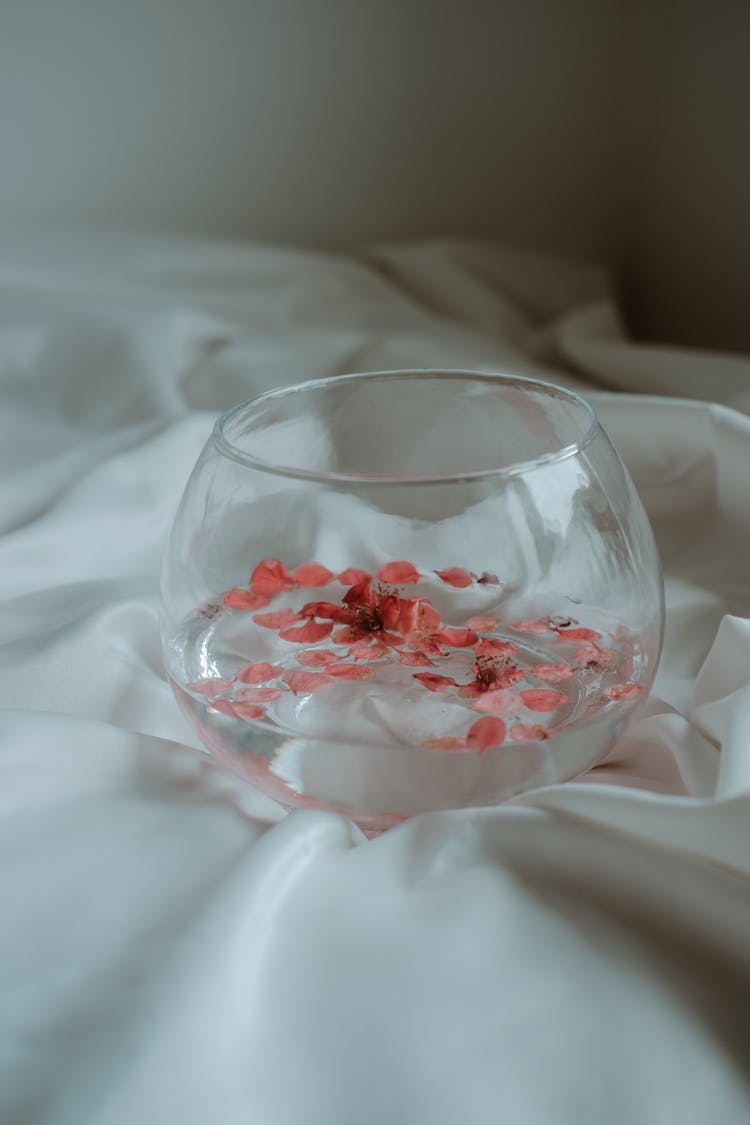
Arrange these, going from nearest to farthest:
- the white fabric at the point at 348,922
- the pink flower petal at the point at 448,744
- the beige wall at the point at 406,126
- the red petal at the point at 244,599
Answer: the white fabric at the point at 348,922, the pink flower petal at the point at 448,744, the red petal at the point at 244,599, the beige wall at the point at 406,126

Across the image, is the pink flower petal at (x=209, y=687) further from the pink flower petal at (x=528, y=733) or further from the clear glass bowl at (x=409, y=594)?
the pink flower petal at (x=528, y=733)

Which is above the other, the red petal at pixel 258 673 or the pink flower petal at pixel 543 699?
the pink flower petal at pixel 543 699

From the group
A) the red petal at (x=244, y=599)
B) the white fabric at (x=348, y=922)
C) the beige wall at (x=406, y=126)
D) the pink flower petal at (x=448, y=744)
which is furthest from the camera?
the beige wall at (x=406, y=126)

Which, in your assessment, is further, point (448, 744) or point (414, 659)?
point (414, 659)

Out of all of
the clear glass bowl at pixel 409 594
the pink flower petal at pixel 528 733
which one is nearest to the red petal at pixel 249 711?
the clear glass bowl at pixel 409 594

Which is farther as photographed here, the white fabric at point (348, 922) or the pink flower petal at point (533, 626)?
the pink flower petal at point (533, 626)

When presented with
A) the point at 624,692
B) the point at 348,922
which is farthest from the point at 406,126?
the point at 348,922

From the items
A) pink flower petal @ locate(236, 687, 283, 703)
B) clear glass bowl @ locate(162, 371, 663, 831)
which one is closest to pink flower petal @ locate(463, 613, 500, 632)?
clear glass bowl @ locate(162, 371, 663, 831)

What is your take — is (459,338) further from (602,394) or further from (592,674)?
(592,674)

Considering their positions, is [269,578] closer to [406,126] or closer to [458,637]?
[458,637]
